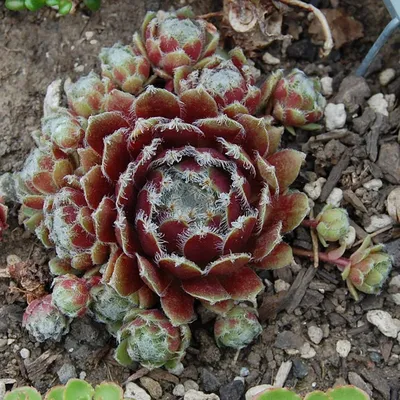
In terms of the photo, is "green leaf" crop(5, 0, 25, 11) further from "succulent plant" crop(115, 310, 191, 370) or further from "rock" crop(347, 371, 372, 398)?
"rock" crop(347, 371, 372, 398)

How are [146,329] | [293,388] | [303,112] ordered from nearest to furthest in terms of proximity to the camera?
A: [146,329] → [293,388] → [303,112]

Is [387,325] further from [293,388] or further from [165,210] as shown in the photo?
[165,210]

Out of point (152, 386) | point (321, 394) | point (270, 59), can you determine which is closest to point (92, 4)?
point (270, 59)

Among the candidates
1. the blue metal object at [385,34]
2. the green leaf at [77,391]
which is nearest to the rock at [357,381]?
the green leaf at [77,391]

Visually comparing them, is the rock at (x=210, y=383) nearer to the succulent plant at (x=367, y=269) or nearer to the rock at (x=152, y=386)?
the rock at (x=152, y=386)

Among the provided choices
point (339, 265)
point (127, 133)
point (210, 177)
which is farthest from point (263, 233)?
point (127, 133)

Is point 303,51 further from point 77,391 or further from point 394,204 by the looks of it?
point 77,391

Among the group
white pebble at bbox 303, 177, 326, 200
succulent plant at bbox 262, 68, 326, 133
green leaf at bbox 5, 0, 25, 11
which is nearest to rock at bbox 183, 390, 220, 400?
white pebble at bbox 303, 177, 326, 200
